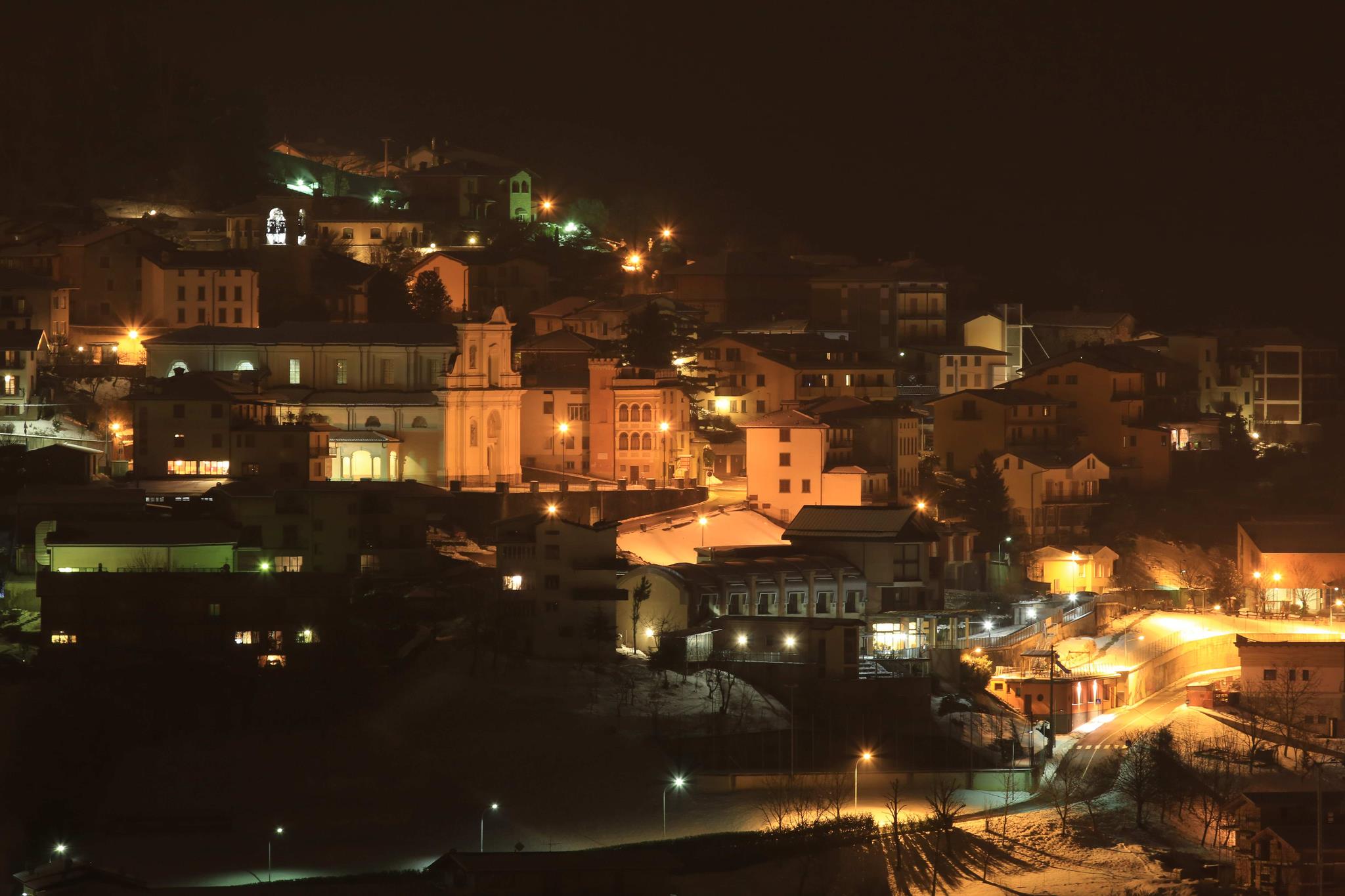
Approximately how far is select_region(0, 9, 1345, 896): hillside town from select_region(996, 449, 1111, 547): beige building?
12 centimetres

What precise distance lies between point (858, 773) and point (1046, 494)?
1807cm

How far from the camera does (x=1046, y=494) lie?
57.3 meters

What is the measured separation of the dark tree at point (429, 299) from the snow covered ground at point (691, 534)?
483 inches

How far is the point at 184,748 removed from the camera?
39.7 metres

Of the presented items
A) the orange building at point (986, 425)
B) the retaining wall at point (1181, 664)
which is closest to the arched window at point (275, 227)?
the orange building at point (986, 425)

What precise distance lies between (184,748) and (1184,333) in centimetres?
3663

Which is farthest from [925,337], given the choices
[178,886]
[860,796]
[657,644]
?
[178,886]

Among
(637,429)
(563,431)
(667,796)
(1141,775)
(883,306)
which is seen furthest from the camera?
(883,306)

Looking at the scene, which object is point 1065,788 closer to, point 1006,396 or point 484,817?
point 484,817

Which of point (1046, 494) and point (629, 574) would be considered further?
point (1046, 494)

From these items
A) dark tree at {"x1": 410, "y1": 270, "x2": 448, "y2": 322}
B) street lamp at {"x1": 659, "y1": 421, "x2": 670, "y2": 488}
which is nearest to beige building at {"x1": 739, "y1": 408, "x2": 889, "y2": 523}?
street lamp at {"x1": 659, "y1": 421, "x2": 670, "y2": 488}

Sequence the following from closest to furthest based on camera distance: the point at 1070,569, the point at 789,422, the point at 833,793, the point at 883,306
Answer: the point at 833,793
the point at 1070,569
the point at 789,422
the point at 883,306

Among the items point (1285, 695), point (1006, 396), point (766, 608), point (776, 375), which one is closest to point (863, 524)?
point (766, 608)

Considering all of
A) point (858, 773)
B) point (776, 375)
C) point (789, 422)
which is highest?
point (776, 375)
